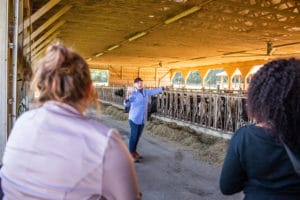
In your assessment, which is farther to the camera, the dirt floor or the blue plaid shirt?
the dirt floor

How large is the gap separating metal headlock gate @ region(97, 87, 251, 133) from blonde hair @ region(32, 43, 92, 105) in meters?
6.11

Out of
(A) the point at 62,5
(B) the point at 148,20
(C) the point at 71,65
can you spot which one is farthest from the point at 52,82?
(B) the point at 148,20

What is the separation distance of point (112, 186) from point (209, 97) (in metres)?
7.87

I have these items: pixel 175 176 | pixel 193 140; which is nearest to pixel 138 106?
pixel 175 176

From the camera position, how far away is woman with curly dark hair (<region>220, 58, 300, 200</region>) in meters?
1.46

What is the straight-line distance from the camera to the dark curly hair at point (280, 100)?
1455 millimetres

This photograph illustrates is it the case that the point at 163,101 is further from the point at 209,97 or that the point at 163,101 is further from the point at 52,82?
the point at 52,82

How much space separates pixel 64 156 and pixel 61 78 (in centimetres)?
26

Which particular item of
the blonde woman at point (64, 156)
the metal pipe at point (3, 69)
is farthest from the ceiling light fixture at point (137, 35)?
the blonde woman at point (64, 156)

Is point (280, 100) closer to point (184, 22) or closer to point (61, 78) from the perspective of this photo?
point (61, 78)

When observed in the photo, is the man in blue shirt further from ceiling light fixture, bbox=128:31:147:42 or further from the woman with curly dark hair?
ceiling light fixture, bbox=128:31:147:42

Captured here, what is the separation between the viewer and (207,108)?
8773 mm

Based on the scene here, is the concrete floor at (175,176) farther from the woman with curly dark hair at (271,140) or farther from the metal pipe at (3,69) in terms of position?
the woman with curly dark hair at (271,140)

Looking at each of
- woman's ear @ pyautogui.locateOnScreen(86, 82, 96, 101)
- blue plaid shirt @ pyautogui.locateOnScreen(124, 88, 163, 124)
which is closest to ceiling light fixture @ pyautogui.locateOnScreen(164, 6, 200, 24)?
blue plaid shirt @ pyautogui.locateOnScreen(124, 88, 163, 124)
